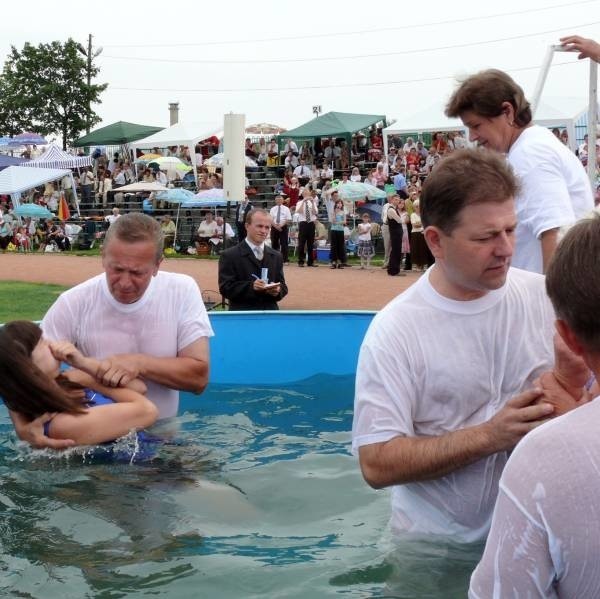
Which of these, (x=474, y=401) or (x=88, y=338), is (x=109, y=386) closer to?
→ (x=88, y=338)

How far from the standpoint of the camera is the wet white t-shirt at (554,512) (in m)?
1.50

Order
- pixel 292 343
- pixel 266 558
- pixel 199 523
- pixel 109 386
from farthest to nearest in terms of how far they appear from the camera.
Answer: pixel 292 343, pixel 109 386, pixel 199 523, pixel 266 558

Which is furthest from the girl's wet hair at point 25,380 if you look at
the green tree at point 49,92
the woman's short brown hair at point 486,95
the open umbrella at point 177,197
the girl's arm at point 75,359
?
the green tree at point 49,92

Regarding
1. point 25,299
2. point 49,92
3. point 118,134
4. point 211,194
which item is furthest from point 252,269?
point 49,92

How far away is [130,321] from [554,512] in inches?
168

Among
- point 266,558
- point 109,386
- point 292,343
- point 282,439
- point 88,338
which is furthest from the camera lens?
point 292,343

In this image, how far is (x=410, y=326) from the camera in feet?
9.86

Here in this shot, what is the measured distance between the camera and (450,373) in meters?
3.02

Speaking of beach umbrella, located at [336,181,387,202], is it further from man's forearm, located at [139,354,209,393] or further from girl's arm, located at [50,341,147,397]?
girl's arm, located at [50,341,147,397]

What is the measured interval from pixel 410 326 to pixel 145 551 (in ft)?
6.84

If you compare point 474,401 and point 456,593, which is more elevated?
point 474,401

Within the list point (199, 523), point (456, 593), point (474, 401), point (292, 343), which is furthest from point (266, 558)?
point (292, 343)

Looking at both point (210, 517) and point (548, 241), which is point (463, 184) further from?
point (210, 517)

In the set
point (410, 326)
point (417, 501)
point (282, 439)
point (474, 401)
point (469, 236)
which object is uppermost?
point (469, 236)
